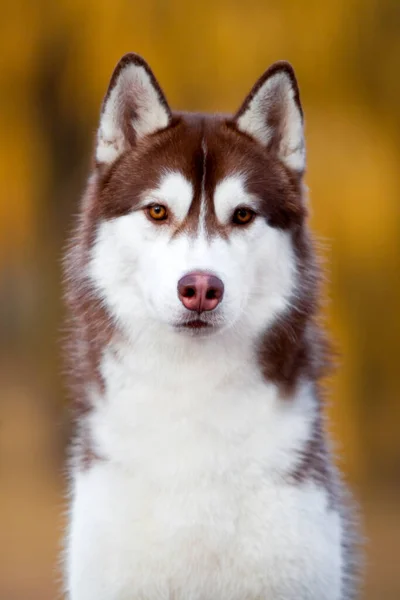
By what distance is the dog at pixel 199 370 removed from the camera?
13.3 feet

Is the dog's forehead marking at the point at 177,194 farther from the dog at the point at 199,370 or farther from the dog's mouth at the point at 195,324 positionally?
the dog's mouth at the point at 195,324

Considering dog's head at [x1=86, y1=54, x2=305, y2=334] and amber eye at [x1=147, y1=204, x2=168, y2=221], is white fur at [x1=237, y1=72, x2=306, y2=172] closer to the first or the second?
dog's head at [x1=86, y1=54, x2=305, y2=334]

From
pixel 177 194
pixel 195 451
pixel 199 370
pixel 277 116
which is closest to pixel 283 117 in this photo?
pixel 277 116

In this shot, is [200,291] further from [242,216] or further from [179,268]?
[242,216]

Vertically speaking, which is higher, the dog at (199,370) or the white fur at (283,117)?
the white fur at (283,117)

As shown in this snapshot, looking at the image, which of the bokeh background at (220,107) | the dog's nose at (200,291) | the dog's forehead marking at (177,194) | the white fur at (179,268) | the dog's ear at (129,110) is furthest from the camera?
the bokeh background at (220,107)

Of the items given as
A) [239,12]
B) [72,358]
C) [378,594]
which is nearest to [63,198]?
[239,12]

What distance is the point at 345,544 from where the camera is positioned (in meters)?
4.55

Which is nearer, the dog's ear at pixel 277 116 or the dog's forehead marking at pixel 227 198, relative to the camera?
the dog's forehead marking at pixel 227 198

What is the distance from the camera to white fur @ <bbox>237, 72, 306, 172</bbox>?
4234mm

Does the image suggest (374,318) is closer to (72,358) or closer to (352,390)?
(352,390)

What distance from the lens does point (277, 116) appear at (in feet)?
14.1

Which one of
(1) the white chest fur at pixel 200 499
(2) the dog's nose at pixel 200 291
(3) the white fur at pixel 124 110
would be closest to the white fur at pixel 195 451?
(1) the white chest fur at pixel 200 499

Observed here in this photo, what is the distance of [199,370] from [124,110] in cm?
103
